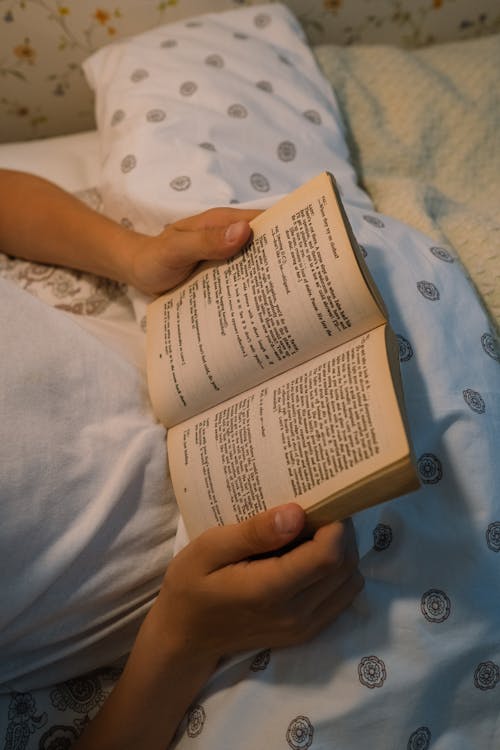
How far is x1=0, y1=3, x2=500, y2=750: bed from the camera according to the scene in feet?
1.86

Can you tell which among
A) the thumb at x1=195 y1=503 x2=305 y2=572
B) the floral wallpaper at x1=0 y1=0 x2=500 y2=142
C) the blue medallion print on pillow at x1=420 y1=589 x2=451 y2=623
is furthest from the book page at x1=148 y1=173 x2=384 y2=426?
the floral wallpaper at x1=0 y1=0 x2=500 y2=142

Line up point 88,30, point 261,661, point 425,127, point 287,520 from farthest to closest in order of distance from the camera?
point 88,30 → point 425,127 → point 261,661 → point 287,520

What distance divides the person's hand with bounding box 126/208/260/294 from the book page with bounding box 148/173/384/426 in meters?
Answer: 0.02

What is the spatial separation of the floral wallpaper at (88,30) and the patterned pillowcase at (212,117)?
112mm

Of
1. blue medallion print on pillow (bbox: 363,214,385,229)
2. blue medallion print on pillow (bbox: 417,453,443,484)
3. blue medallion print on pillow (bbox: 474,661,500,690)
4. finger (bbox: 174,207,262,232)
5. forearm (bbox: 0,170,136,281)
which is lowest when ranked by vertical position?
blue medallion print on pillow (bbox: 474,661,500,690)

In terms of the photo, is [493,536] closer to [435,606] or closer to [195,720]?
[435,606]

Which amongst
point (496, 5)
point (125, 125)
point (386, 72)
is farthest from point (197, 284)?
point (496, 5)

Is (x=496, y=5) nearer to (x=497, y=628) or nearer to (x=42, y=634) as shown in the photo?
(x=497, y=628)

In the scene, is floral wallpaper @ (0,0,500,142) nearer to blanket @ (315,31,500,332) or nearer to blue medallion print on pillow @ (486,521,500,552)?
blanket @ (315,31,500,332)

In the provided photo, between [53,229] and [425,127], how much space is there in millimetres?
503

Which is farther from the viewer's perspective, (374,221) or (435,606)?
(374,221)

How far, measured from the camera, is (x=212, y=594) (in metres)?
0.54

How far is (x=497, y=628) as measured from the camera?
1.90 ft

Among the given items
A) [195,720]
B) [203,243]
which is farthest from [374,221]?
[195,720]
